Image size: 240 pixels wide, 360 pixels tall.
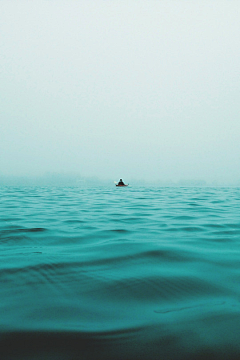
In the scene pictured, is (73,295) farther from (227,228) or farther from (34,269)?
(227,228)

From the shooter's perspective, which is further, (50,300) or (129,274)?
(129,274)

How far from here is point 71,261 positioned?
4.17m

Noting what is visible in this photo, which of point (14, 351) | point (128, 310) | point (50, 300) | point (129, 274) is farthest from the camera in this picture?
point (129, 274)

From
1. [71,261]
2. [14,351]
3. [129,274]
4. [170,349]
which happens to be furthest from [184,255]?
[14,351]

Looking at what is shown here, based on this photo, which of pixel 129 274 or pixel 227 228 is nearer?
pixel 129 274

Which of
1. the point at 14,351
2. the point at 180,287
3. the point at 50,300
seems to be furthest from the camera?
the point at 180,287

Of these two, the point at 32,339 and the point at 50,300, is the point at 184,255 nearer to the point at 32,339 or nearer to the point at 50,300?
the point at 50,300

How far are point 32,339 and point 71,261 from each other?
81.4 inches

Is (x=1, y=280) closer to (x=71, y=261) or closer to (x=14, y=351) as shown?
(x=71, y=261)

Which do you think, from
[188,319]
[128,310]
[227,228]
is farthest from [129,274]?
[227,228]

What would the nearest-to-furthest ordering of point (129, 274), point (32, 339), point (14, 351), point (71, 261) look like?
point (14, 351), point (32, 339), point (129, 274), point (71, 261)

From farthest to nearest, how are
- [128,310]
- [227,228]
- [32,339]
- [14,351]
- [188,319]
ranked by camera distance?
[227,228] → [128,310] → [188,319] → [32,339] → [14,351]

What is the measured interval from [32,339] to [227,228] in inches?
253

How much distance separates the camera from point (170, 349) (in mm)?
2018
